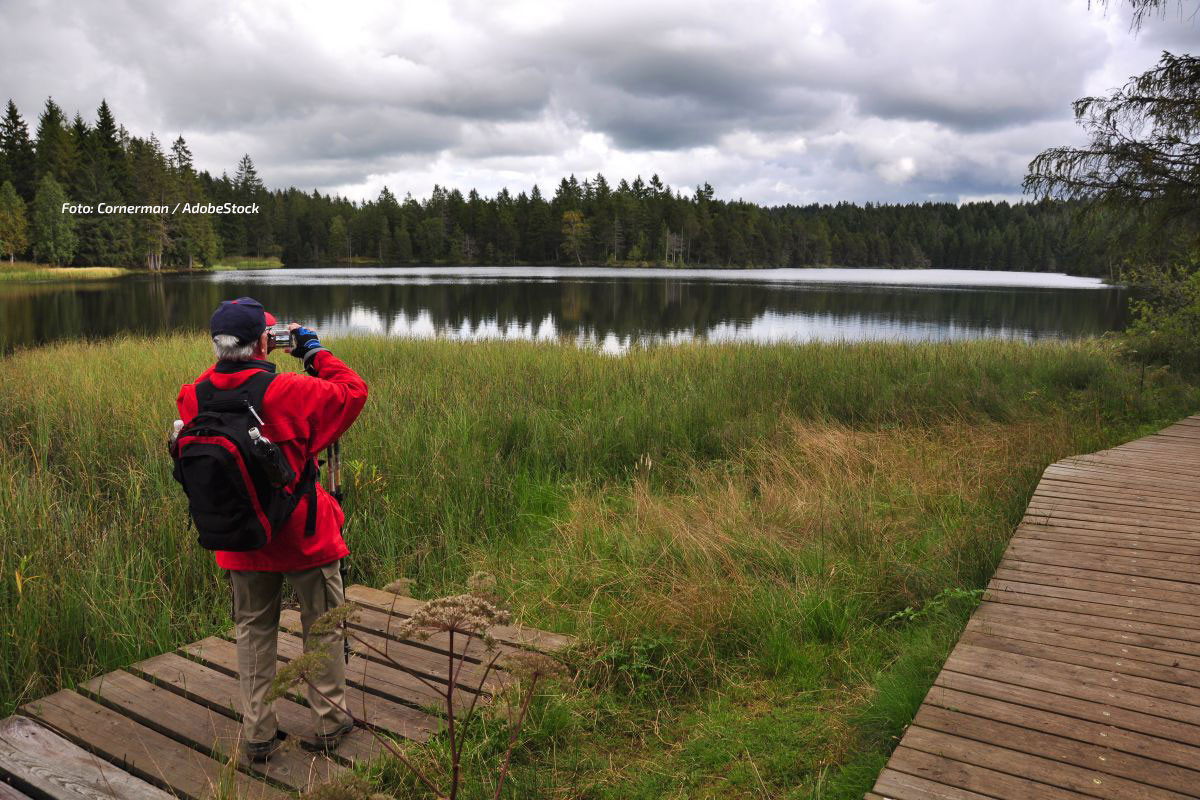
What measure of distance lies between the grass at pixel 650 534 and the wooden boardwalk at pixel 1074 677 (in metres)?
0.21

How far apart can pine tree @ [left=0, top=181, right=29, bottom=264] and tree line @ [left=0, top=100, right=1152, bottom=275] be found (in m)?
0.13

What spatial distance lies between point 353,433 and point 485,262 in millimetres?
106745

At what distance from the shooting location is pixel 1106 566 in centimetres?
403

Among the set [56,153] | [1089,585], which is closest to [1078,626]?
[1089,585]

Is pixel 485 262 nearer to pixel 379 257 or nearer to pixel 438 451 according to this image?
pixel 379 257

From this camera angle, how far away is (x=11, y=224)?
51.0 meters

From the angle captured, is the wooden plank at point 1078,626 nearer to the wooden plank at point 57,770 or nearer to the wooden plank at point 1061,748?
the wooden plank at point 1061,748

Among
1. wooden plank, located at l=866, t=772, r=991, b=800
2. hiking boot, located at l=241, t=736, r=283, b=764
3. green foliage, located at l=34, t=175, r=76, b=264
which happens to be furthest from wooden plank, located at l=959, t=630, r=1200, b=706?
green foliage, located at l=34, t=175, r=76, b=264

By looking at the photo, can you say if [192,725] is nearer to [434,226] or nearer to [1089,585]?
[1089,585]

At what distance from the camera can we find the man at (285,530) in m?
2.55

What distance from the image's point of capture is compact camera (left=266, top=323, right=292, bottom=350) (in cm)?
276

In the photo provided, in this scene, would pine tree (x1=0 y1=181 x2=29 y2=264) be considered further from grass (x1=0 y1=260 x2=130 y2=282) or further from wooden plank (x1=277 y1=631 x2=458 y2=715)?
wooden plank (x1=277 y1=631 x2=458 y2=715)

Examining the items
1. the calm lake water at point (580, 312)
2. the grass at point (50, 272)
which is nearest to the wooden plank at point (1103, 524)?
the calm lake water at point (580, 312)

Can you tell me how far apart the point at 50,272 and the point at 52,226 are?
14.1ft
